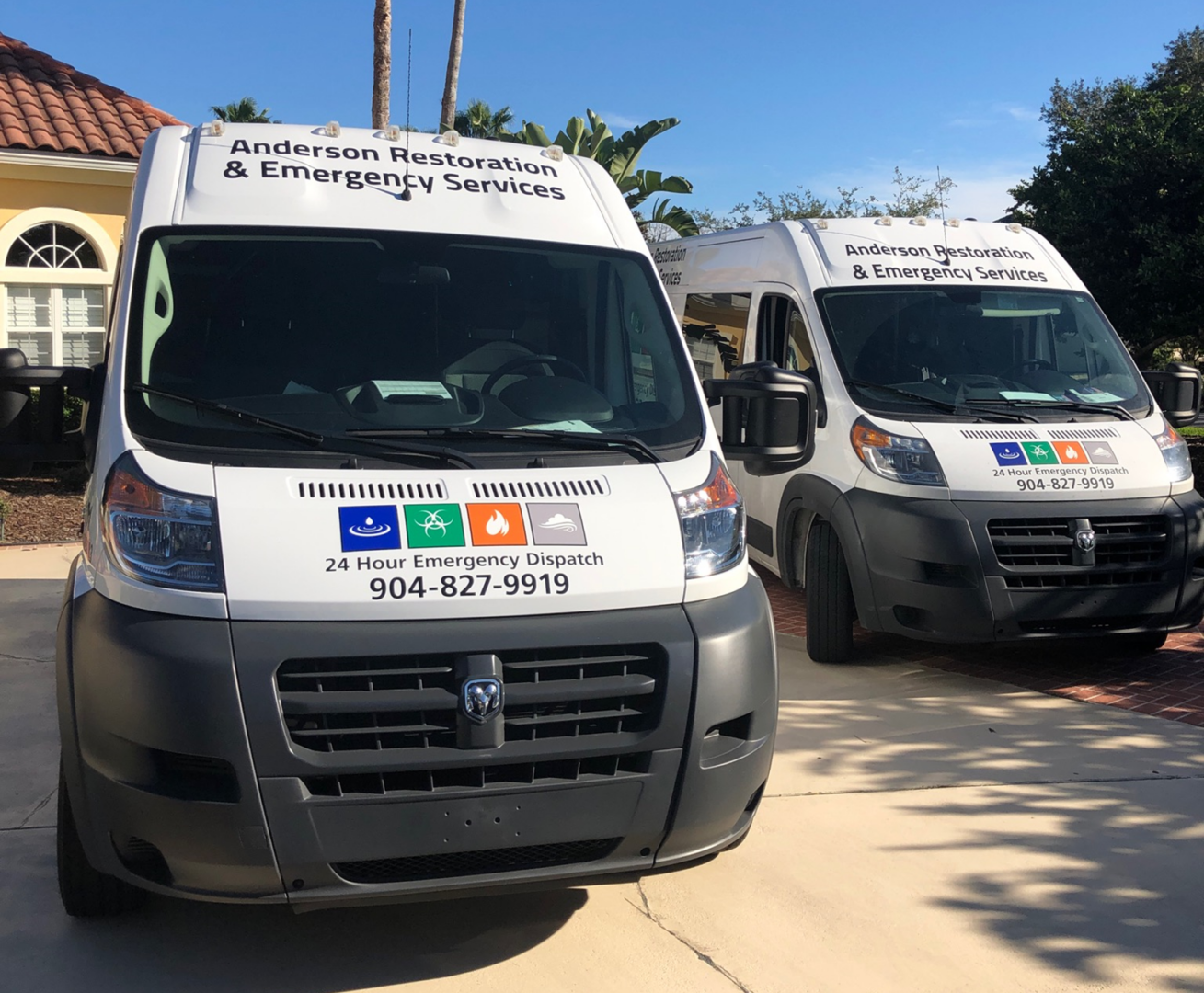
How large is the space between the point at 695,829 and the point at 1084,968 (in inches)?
50.8

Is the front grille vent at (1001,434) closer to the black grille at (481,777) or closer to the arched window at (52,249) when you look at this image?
the black grille at (481,777)

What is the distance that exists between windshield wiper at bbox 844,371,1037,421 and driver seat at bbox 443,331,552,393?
10.2 feet

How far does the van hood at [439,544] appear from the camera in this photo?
3188 millimetres

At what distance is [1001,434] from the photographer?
6.43m

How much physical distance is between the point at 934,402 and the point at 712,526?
3.43 m

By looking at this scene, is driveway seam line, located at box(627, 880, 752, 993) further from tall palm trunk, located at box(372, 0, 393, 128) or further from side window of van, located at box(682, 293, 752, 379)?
tall palm trunk, located at box(372, 0, 393, 128)

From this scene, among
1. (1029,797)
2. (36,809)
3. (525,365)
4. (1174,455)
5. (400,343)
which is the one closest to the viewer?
(400,343)

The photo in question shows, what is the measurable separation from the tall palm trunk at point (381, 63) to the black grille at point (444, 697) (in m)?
14.5

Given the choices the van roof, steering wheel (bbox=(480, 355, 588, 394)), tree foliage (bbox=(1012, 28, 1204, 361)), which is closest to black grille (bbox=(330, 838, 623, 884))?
steering wheel (bbox=(480, 355, 588, 394))

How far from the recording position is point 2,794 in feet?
15.7

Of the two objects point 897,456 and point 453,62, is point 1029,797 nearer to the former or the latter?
point 897,456

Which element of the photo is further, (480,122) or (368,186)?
(480,122)

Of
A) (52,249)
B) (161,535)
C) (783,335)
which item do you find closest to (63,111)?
(52,249)

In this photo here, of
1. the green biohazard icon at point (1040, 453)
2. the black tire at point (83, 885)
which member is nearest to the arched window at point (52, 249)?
the green biohazard icon at point (1040, 453)
